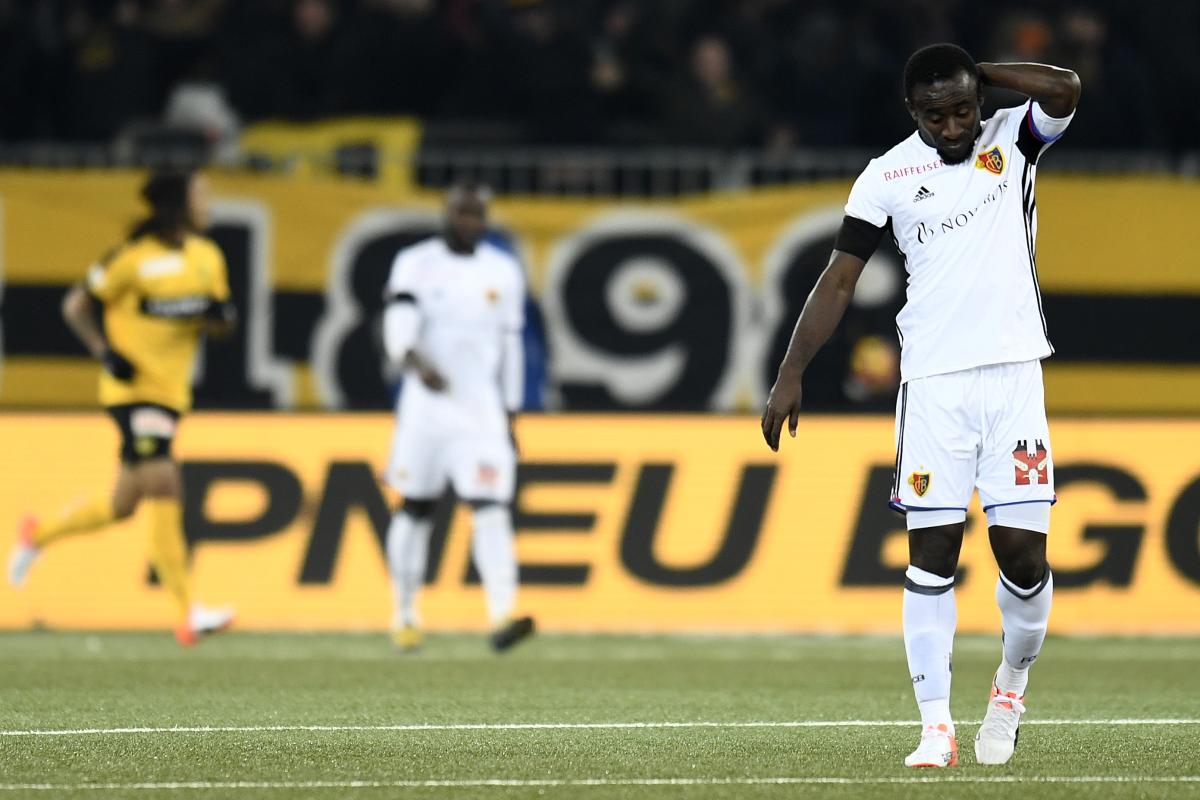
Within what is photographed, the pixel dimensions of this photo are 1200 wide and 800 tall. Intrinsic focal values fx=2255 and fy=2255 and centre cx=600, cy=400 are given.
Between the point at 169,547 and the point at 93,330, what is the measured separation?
1.24 m

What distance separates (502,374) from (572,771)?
564cm

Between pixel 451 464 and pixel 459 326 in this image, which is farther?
pixel 459 326

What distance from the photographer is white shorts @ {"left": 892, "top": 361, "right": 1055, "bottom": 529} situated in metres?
6.83

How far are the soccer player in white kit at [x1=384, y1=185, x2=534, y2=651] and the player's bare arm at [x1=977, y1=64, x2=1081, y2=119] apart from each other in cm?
566

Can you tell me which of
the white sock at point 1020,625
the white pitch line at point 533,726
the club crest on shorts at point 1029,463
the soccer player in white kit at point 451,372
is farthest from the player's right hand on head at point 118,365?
the club crest on shorts at point 1029,463

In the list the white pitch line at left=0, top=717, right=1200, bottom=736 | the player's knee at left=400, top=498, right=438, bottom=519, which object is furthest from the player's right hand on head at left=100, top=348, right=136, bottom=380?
the white pitch line at left=0, top=717, right=1200, bottom=736

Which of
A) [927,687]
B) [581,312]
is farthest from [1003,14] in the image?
[927,687]

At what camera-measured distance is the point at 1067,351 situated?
15.6m

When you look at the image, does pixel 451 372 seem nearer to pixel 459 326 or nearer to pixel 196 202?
pixel 459 326

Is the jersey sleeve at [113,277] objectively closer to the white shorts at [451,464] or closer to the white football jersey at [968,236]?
the white shorts at [451,464]

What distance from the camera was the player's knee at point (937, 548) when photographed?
6863mm

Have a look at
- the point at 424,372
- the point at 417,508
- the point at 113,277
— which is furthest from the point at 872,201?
the point at 113,277

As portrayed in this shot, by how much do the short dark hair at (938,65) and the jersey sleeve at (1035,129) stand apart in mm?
295

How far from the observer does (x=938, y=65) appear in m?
6.63
